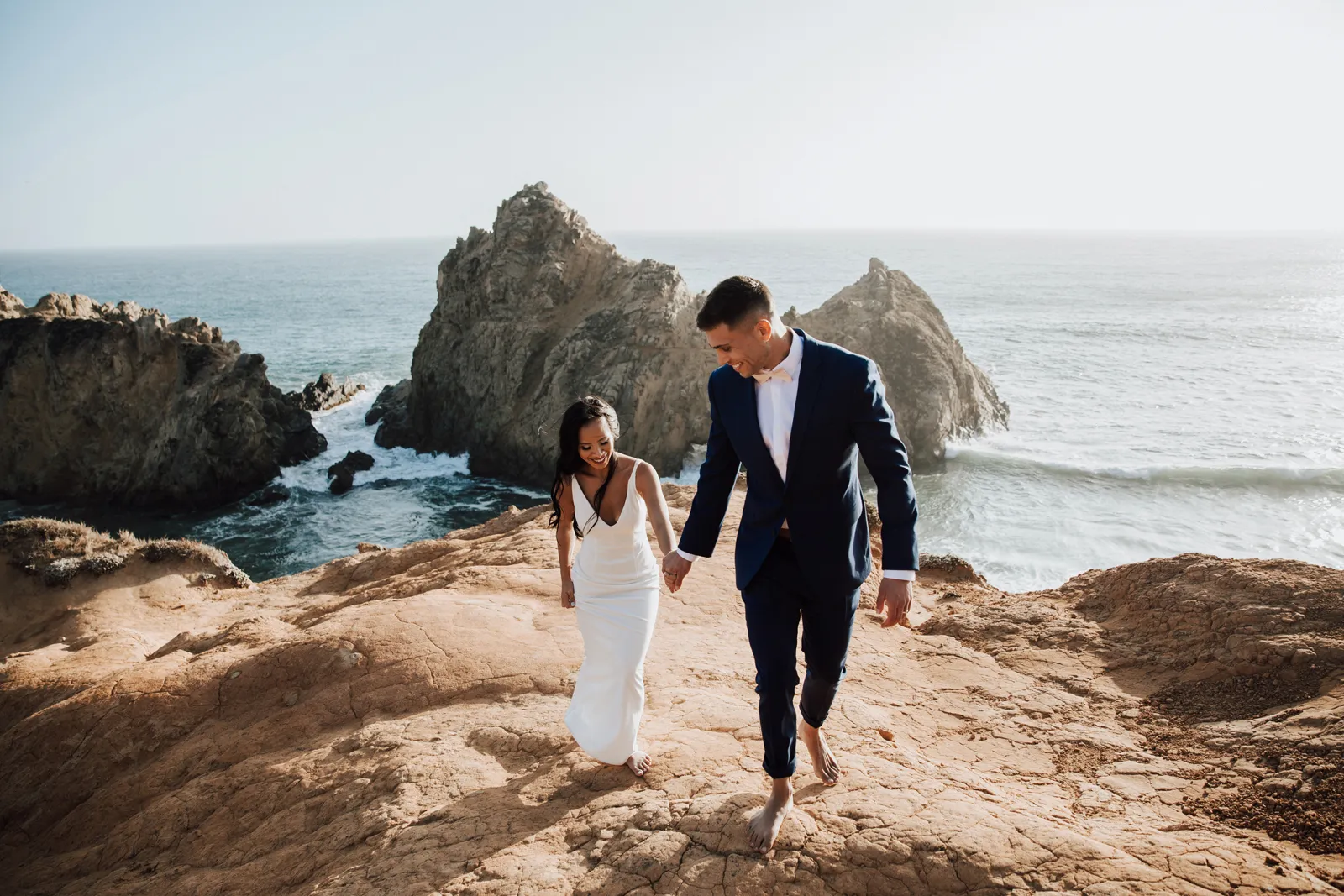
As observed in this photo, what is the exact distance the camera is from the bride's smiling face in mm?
3506

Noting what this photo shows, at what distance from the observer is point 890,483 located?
2.81 m

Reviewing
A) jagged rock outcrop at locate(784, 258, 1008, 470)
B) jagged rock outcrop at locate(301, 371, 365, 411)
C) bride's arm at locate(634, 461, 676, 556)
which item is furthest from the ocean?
bride's arm at locate(634, 461, 676, 556)

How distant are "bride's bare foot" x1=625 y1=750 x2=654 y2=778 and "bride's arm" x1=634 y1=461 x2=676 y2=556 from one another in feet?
3.30

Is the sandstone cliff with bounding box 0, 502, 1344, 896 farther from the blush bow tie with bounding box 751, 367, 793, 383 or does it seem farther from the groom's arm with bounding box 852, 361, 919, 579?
the blush bow tie with bounding box 751, 367, 793, 383

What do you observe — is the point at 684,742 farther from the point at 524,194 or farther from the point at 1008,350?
the point at 1008,350

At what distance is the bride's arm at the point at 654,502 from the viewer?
3.58 metres

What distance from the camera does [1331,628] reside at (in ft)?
15.5

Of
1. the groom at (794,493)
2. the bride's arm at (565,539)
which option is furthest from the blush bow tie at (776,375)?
the bride's arm at (565,539)

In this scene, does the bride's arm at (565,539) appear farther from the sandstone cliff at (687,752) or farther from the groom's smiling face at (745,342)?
the groom's smiling face at (745,342)

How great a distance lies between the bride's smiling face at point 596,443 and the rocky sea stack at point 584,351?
1701 cm

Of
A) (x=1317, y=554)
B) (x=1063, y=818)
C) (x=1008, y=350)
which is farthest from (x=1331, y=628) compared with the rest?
(x=1008, y=350)

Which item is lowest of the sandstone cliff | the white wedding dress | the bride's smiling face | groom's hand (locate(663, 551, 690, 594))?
the sandstone cliff

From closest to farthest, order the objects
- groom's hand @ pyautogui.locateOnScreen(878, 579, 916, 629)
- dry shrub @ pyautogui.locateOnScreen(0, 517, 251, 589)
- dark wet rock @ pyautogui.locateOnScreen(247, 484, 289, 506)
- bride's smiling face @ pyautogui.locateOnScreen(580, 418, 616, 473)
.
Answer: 1. groom's hand @ pyautogui.locateOnScreen(878, 579, 916, 629)
2. bride's smiling face @ pyautogui.locateOnScreen(580, 418, 616, 473)
3. dry shrub @ pyautogui.locateOnScreen(0, 517, 251, 589)
4. dark wet rock @ pyautogui.locateOnScreen(247, 484, 289, 506)

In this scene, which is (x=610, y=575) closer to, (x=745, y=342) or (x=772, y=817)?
(x=772, y=817)
